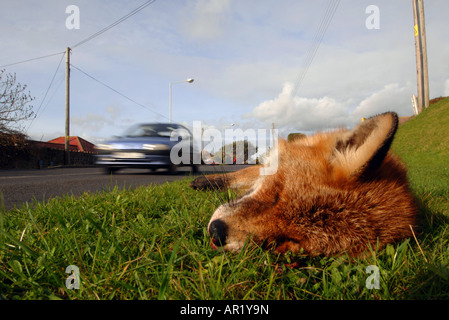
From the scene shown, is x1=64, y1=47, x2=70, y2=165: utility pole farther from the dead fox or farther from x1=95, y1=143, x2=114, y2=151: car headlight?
the dead fox

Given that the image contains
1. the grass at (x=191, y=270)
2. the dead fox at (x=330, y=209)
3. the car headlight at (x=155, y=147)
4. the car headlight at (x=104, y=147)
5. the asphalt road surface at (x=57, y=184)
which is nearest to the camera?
the grass at (x=191, y=270)

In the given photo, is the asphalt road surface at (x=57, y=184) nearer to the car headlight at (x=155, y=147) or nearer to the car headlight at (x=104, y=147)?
the car headlight at (x=104, y=147)

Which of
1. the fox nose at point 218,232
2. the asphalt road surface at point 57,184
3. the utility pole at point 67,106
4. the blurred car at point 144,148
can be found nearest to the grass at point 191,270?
the fox nose at point 218,232

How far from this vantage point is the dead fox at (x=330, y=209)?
1.68 metres

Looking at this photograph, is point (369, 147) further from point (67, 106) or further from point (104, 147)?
point (67, 106)

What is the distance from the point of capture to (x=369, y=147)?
1.82 m

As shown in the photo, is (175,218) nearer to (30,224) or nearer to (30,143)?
(30,224)

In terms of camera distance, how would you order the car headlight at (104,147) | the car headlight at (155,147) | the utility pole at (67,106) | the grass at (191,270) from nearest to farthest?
1. the grass at (191,270)
2. the car headlight at (104,147)
3. the car headlight at (155,147)
4. the utility pole at (67,106)

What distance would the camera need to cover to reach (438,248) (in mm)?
1896

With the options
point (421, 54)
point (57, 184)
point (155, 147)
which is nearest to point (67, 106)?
point (155, 147)

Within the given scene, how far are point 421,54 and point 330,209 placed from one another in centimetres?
2423

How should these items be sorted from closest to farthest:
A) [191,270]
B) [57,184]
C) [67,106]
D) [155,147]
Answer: [191,270]
[57,184]
[155,147]
[67,106]

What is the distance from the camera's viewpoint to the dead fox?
1678mm

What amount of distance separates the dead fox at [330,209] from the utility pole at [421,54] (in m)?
23.1
